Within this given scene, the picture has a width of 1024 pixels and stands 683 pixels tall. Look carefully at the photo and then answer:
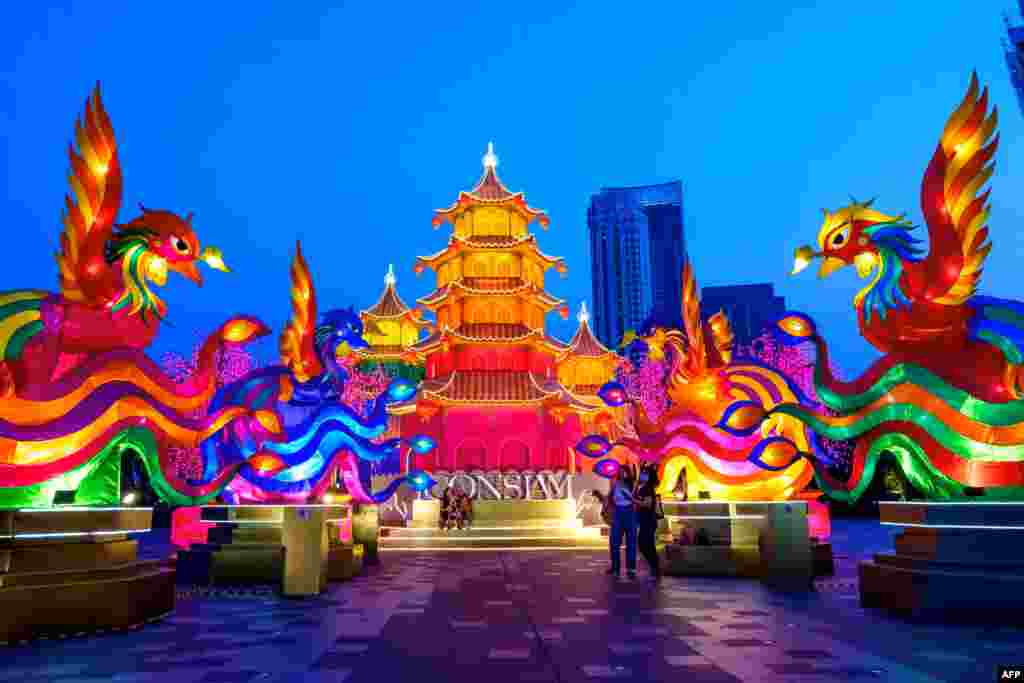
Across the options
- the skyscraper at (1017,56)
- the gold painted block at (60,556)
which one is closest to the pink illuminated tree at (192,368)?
the gold painted block at (60,556)

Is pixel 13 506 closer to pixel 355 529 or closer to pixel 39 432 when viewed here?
pixel 39 432

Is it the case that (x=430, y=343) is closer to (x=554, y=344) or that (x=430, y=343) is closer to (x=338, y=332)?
(x=554, y=344)

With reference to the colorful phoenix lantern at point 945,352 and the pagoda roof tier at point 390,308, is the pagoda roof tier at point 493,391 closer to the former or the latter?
the pagoda roof tier at point 390,308

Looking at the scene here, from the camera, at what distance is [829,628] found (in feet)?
21.4

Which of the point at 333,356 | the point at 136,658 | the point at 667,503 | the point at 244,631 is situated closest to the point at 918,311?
the point at 667,503

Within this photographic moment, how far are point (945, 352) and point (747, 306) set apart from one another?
227 ft

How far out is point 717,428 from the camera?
12430 mm

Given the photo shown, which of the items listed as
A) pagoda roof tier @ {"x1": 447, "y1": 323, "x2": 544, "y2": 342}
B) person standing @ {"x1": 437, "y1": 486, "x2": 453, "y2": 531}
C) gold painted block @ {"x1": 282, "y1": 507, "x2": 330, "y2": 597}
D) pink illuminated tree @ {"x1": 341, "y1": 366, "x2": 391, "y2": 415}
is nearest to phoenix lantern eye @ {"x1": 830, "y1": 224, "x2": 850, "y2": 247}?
gold painted block @ {"x1": 282, "y1": 507, "x2": 330, "y2": 597}

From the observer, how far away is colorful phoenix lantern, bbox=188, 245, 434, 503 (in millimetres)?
11539

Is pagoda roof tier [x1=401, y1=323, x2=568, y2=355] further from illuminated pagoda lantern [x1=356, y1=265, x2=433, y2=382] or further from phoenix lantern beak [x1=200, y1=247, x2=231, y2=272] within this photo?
phoenix lantern beak [x1=200, y1=247, x2=231, y2=272]

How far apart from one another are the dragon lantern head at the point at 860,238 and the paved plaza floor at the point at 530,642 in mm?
4262

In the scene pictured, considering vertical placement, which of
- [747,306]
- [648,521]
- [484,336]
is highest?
[747,306]

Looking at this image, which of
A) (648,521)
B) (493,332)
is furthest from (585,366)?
(648,521)

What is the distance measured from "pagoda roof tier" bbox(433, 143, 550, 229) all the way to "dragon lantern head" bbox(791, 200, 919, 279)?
60.6 feet
